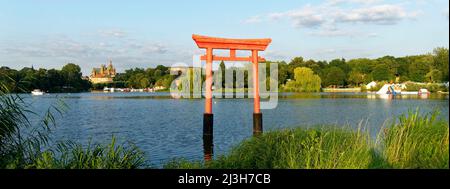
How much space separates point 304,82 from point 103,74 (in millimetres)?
93158

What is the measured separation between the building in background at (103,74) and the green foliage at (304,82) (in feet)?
264

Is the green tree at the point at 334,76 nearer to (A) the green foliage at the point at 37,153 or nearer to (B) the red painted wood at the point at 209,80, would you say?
(B) the red painted wood at the point at 209,80

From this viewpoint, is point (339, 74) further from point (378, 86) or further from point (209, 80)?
point (209, 80)

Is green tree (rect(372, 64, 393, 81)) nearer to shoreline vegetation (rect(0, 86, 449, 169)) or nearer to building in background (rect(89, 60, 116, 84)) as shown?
shoreline vegetation (rect(0, 86, 449, 169))

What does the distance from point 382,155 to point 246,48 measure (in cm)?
1041

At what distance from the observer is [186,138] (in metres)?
16.5

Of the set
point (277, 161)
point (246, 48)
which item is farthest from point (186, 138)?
point (277, 161)

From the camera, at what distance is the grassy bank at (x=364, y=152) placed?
17.9ft

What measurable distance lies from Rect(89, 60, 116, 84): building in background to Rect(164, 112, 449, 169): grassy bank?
13657 centimetres

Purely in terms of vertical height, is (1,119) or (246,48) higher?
(246,48)

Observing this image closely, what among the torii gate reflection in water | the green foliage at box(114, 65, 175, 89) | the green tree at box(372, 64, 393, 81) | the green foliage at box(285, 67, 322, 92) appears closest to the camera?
the torii gate reflection in water

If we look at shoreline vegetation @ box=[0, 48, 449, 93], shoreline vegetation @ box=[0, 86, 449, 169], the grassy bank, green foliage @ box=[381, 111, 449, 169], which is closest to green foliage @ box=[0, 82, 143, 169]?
shoreline vegetation @ box=[0, 86, 449, 169]

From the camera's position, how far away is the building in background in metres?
141

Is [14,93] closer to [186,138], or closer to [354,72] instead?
[186,138]
